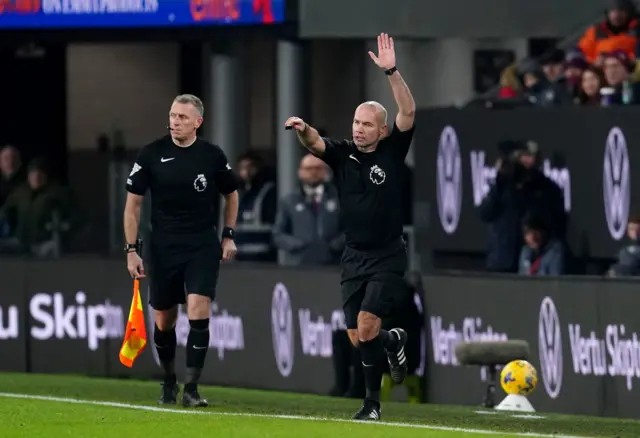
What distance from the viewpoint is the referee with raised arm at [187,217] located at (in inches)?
526

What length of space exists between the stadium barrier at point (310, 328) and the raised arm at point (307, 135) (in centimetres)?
396

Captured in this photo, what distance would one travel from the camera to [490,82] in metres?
23.4

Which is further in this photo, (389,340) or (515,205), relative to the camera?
(515,205)

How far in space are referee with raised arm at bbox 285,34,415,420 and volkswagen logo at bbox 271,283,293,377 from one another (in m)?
5.52

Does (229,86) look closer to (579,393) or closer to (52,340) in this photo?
(52,340)

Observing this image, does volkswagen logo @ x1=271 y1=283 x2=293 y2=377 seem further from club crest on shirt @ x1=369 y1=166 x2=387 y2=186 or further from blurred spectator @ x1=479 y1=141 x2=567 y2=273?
club crest on shirt @ x1=369 y1=166 x2=387 y2=186

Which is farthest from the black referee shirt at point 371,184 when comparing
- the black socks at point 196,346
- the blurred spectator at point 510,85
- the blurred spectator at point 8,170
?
the blurred spectator at point 8,170

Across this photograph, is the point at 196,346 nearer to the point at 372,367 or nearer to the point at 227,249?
the point at 227,249

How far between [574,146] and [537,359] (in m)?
3.00

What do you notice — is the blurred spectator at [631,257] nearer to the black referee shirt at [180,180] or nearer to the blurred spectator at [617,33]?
the blurred spectator at [617,33]

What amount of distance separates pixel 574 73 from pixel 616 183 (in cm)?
148

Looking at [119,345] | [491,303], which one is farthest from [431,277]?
[119,345]

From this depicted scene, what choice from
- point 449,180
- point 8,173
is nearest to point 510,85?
point 449,180

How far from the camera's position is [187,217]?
1347 cm
